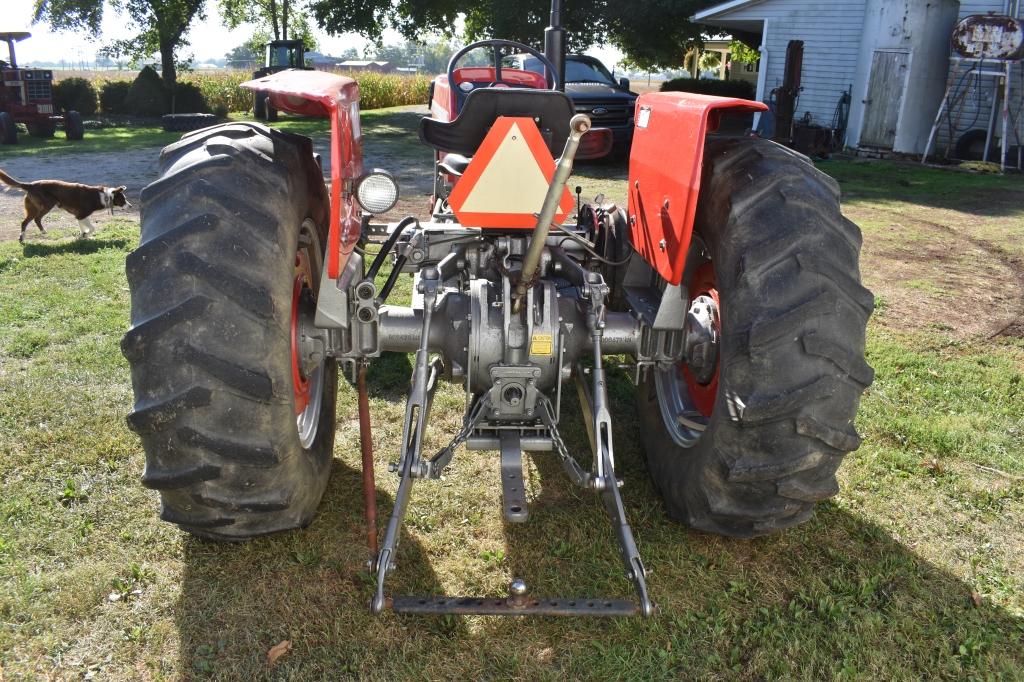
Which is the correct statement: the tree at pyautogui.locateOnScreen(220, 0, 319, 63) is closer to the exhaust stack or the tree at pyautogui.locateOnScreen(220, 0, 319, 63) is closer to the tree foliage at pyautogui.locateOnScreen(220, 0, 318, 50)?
the tree foliage at pyautogui.locateOnScreen(220, 0, 318, 50)

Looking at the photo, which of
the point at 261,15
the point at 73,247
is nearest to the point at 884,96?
the point at 73,247

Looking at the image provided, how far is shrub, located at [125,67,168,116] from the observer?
24.8 m

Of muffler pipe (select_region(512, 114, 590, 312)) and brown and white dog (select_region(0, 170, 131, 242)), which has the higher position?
muffler pipe (select_region(512, 114, 590, 312))

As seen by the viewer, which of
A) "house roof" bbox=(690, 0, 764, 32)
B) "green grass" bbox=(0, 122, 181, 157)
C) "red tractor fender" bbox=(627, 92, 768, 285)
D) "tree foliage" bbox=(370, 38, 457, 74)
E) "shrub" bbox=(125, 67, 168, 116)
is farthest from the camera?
"tree foliage" bbox=(370, 38, 457, 74)

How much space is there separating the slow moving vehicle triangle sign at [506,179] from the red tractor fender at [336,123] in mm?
399

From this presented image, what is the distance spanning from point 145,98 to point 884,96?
20825 mm

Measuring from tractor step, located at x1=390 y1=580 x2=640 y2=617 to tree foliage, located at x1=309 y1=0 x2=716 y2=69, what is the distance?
22746 mm

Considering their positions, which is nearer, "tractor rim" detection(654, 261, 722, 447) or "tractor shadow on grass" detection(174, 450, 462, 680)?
"tractor shadow on grass" detection(174, 450, 462, 680)

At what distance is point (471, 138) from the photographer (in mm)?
3268

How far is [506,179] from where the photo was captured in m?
2.85

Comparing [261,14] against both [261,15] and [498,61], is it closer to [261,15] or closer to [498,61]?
[261,15]

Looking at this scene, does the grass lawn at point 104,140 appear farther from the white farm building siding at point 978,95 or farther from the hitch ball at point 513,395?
the hitch ball at point 513,395

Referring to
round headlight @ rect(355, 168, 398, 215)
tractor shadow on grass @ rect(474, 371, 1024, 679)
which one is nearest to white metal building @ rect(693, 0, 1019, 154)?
tractor shadow on grass @ rect(474, 371, 1024, 679)

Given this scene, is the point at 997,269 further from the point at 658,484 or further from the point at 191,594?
the point at 191,594
